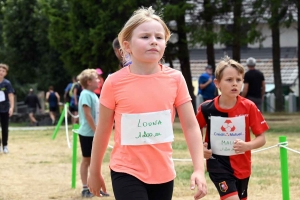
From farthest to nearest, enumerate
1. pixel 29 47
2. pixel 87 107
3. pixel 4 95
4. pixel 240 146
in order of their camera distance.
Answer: pixel 29 47 → pixel 4 95 → pixel 87 107 → pixel 240 146

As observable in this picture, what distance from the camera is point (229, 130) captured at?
6.71 metres

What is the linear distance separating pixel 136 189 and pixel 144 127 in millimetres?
388

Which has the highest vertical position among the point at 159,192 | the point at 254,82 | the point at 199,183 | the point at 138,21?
the point at 138,21

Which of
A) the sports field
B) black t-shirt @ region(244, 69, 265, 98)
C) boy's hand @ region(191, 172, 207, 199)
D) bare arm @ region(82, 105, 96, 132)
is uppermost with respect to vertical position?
boy's hand @ region(191, 172, 207, 199)

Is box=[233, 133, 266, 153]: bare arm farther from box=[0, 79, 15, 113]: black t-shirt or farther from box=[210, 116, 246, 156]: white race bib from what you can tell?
box=[0, 79, 15, 113]: black t-shirt

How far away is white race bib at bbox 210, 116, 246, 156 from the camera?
6.67m

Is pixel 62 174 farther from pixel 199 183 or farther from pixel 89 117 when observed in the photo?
pixel 199 183

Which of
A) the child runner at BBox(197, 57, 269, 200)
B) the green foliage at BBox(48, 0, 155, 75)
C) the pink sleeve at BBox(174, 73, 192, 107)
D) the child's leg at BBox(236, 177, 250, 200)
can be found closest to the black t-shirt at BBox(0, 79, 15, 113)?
the child runner at BBox(197, 57, 269, 200)

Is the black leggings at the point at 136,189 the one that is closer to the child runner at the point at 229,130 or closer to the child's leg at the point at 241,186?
the child runner at the point at 229,130

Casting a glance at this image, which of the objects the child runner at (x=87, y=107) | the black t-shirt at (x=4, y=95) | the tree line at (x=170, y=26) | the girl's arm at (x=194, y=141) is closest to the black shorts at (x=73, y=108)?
the tree line at (x=170, y=26)

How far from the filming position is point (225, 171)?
21.6ft

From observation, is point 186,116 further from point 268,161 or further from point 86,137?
point 268,161

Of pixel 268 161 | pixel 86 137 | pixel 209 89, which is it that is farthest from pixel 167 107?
pixel 209 89

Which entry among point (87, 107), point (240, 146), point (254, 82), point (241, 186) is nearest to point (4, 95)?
point (254, 82)
